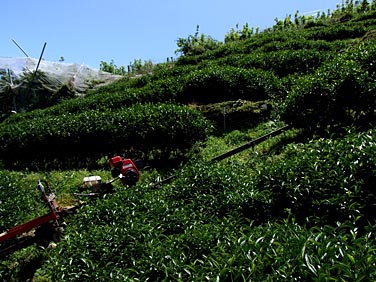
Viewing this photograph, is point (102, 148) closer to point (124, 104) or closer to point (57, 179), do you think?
point (57, 179)

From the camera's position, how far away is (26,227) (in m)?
6.30

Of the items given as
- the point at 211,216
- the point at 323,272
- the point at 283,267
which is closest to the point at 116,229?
the point at 211,216

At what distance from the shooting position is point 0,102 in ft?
85.4

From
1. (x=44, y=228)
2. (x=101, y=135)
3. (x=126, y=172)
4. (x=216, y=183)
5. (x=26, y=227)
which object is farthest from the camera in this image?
(x=101, y=135)

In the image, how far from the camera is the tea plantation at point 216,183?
3.82 metres

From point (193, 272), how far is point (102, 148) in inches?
344

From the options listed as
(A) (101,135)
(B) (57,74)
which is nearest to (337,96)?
(A) (101,135)

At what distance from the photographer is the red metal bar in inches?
244

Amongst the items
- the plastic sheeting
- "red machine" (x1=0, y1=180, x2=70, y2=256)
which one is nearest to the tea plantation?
"red machine" (x1=0, y1=180, x2=70, y2=256)

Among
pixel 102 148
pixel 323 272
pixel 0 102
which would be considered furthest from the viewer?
pixel 0 102

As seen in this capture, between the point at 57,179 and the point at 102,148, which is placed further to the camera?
the point at 102,148

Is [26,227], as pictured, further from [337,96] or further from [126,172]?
[337,96]

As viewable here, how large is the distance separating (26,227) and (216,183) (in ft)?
10.2

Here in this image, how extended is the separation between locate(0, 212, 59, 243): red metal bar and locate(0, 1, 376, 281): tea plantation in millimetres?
345
